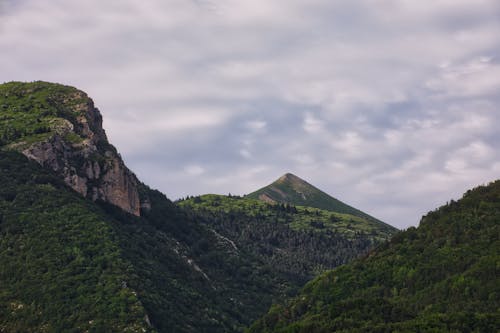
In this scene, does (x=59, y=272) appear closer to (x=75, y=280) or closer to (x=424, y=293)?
(x=75, y=280)

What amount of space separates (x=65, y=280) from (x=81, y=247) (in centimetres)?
1473

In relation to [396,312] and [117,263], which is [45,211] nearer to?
[117,263]

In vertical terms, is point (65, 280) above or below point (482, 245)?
below

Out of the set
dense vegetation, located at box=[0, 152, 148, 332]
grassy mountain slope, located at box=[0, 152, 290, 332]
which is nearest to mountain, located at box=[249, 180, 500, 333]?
grassy mountain slope, located at box=[0, 152, 290, 332]

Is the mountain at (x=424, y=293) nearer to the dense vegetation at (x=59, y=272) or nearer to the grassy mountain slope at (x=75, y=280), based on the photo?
the grassy mountain slope at (x=75, y=280)

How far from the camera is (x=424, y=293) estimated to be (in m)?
175

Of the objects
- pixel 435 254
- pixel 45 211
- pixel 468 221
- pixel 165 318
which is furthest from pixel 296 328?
pixel 45 211

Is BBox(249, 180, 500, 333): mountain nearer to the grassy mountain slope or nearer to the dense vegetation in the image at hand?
the grassy mountain slope

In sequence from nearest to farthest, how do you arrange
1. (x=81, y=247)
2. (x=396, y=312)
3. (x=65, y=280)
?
(x=396, y=312), (x=65, y=280), (x=81, y=247)

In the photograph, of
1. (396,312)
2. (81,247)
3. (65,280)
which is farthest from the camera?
(81,247)

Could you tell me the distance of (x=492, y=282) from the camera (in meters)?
164

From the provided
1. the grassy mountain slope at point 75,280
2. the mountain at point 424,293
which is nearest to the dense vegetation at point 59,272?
the grassy mountain slope at point 75,280

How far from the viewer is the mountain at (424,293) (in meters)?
150

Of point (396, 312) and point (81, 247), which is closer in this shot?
point (396, 312)
